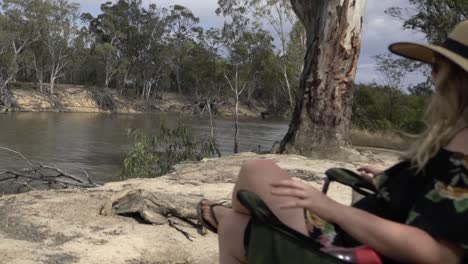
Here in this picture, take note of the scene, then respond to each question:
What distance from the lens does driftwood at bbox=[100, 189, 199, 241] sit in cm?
381

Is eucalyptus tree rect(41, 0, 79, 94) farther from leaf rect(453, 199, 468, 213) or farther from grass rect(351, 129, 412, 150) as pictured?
leaf rect(453, 199, 468, 213)

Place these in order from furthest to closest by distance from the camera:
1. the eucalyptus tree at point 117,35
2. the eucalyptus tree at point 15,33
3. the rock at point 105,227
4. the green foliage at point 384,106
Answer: the eucalyptus tree at point 117,35, the eucalyptus tree at point 15,33, the green foliage at point 384,106, the rock at point 105,227

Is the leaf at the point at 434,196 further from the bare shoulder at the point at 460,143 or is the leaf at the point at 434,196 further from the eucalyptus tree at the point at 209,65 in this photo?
the eucalyptus tree at the point at 209,65

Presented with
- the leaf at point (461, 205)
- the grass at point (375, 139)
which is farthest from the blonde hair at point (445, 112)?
the grass at point (375, 139)

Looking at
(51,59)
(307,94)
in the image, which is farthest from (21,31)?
(307,94)

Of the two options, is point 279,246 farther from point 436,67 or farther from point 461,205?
point 436,67

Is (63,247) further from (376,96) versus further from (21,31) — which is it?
(21,31)

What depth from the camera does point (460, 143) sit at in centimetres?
138

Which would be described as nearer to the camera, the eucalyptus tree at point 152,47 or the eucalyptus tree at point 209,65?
the eucalyptus tree at point 209,65

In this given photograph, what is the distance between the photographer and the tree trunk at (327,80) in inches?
297

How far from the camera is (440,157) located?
54.5 inches

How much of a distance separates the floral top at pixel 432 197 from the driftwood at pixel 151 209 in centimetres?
236

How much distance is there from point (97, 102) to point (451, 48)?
44989 mm

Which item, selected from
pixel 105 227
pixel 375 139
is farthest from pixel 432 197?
pixel 375 139
